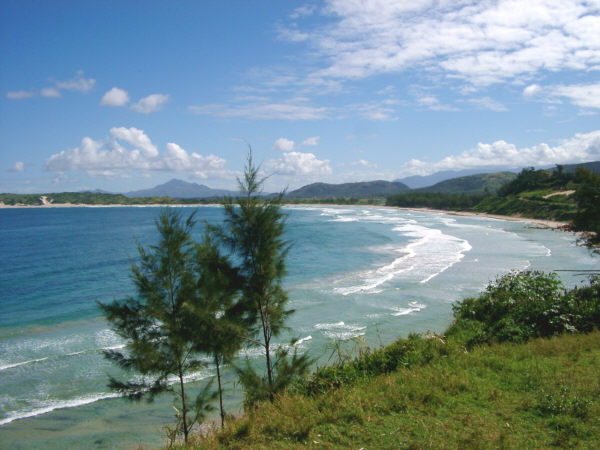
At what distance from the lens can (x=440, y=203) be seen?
12950cm

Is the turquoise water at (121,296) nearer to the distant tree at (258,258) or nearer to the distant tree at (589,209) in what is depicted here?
the distant tree at (258,258)

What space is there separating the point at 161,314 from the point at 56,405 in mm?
6502

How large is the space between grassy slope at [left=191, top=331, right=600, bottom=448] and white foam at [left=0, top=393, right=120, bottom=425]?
849cm

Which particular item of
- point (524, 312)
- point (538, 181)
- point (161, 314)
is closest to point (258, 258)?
point (161, 314)

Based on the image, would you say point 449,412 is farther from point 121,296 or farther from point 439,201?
point 439,201

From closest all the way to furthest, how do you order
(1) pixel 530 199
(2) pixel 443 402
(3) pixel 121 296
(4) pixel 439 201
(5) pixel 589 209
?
(2) pixel 443 402 → (5) pixel 589 209 → (3) pixel 121 296 → (1) pixel 530 199 → (4) pixel 439 201

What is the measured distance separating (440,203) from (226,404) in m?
128

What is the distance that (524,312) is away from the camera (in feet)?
38.9

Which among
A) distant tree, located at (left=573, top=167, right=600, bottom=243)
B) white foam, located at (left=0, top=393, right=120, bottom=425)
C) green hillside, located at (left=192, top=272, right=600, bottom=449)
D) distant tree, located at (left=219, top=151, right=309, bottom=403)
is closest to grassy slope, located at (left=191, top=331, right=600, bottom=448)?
green hillside, located at (left=192, top=272, right=600, bottom=449)

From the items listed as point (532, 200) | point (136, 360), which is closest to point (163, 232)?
point (136, 360)

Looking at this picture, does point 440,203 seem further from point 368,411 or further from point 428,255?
point 368,411

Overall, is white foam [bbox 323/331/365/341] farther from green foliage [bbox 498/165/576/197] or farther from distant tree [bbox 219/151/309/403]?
green foliage [bbox 498/165/576/197]

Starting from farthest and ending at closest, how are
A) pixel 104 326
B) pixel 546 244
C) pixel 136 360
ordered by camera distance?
pixel 546 244 < pixel 104 326 < pixel 136 360

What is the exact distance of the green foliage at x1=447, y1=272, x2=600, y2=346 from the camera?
35.8 ft
